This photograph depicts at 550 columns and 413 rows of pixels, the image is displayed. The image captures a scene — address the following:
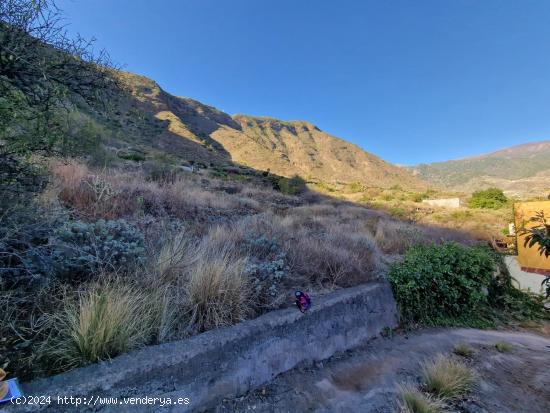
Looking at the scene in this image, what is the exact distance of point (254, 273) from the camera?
11.3ft

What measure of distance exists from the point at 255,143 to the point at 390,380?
59.3 metres

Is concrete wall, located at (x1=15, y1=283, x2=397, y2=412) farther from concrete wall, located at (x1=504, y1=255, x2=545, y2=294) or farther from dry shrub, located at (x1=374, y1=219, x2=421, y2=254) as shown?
concrete wall, located at (x1=504, y1=255, x2=545, y2=294)

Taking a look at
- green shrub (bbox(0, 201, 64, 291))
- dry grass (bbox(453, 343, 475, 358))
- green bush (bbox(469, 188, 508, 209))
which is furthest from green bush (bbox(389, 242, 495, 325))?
green bush (bbox(469, 188, 508, 209))

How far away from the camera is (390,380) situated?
114 inches

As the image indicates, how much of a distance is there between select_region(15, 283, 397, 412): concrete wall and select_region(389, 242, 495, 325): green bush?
115 centimetres

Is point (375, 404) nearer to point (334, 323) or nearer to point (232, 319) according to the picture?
point (334, 323)

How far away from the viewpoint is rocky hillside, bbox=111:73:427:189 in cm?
4099

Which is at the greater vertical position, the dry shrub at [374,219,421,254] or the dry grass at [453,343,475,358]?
the dry shrub at [374,219,421,254]

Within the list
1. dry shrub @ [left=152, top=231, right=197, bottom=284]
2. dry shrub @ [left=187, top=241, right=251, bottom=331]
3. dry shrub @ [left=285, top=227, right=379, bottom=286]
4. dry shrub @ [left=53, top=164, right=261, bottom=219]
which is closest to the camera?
dry shrub @ [left=187, top=241, right=251, bottom=331]

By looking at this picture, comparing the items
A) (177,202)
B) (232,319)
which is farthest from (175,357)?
(177,202)

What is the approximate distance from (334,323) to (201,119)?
6575cm

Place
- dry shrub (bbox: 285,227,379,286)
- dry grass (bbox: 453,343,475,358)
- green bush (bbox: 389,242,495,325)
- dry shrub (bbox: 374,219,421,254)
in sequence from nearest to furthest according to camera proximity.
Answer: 1. dry grass (bbox: 453,343,475,358)
2. dry shrub (bbox: 285,227,379,286)
3. green bush (bbox: 389,242,495,325)
4. dry shrub (bbox: 374,219,421,254)

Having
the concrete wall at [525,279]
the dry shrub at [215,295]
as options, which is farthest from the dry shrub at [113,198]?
the concrete wall at [525,279]

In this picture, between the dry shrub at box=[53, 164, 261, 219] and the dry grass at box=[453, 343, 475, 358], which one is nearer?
the dry grass at box=[453, 343, 475, 358]
